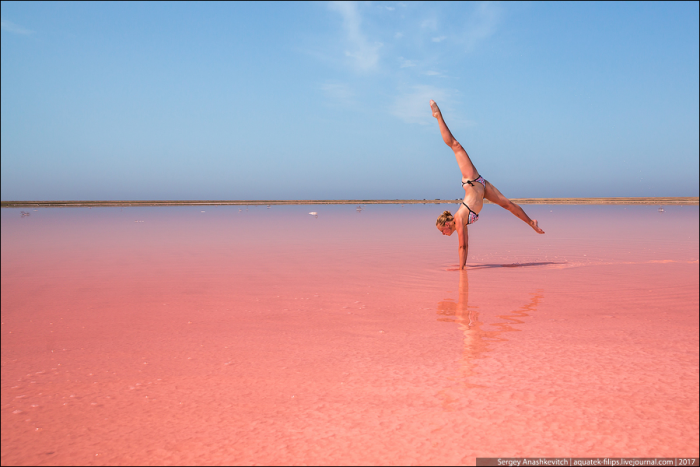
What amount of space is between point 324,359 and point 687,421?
10.4 ft

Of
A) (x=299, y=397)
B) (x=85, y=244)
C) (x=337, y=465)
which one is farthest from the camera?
(x=85, y=244)

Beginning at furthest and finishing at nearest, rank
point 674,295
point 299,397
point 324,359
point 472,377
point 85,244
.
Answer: point 85,244 < point 674,295 < point 324,359 < point 472,377 < point 299,397

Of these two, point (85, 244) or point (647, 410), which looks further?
point (85, 244)

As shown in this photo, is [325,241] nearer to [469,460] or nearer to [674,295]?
[674,295]

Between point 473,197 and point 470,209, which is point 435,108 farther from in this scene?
point 470,209

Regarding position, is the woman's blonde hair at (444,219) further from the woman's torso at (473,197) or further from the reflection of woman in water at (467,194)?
the woman's torso at (473,197)

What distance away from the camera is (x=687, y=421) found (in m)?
3.61

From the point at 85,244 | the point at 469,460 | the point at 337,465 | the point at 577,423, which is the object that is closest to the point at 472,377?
the point at 577,423

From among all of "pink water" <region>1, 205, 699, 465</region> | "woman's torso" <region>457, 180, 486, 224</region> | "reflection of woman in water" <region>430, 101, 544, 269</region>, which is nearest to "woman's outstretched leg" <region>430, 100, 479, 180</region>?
"reflection of woman in water" <region>430, 101, 544, 269</region>

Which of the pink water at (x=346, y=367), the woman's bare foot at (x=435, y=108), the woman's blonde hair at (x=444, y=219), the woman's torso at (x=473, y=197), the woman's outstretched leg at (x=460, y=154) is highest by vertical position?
the woman's bare foot at (x=435, y=108)

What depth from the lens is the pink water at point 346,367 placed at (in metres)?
3.39

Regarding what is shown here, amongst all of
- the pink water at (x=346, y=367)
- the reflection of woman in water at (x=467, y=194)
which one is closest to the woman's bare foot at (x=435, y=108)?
the reflection of woman in water at (x=467, y=194)

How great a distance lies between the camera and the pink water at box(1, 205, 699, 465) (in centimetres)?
339

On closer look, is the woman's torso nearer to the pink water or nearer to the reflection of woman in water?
the reflection of woman in water
